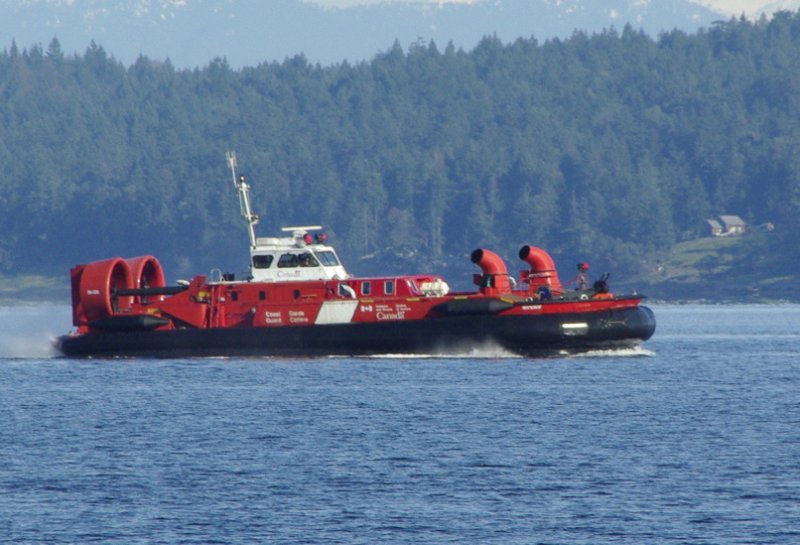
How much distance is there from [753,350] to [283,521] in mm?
38528

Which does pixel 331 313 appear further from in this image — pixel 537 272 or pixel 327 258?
pixel 537 272

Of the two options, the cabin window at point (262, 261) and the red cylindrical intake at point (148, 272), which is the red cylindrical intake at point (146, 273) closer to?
the red cylindrical intake at point (148, 272)

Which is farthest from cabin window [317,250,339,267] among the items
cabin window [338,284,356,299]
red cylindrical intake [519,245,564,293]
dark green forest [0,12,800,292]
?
dark green forest [0,12,800,292]

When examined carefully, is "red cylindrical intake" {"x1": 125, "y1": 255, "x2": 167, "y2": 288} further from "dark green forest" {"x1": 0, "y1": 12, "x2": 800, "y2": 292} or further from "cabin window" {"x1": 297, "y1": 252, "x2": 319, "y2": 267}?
"dark green forest" {"x1": 0, "y1": 12, "x2": 800, "y2": 292}

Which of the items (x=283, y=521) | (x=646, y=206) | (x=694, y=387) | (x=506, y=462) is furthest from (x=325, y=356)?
(x=646, y=206)

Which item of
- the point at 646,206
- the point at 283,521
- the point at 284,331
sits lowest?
the point at 283,521

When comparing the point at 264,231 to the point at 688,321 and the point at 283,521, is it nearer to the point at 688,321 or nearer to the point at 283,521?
the point at 688,321

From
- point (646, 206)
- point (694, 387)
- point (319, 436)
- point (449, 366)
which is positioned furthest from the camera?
point (646, 206)

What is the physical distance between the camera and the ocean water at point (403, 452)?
81.1ft

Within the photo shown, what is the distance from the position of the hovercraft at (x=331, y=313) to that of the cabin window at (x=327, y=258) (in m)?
0.07

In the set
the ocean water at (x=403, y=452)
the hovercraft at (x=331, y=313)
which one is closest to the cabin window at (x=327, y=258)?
the hovercraft at (x=331, y=313)

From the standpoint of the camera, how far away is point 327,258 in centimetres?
5131

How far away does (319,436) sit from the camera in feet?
111

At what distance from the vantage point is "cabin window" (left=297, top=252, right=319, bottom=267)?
1992 inches
